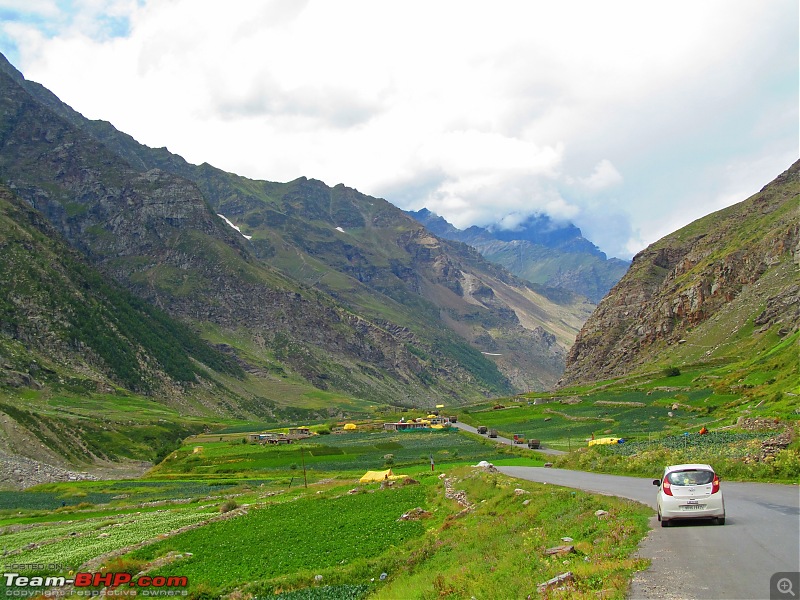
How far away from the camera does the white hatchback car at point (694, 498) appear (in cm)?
2306

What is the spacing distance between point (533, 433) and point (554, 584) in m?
102

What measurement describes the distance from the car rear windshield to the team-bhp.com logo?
22.9 metres

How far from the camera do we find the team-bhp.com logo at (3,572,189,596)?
29906mm

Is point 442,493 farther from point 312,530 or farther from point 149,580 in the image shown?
point 149,580

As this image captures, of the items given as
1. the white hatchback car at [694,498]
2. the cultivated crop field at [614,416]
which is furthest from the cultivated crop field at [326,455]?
the white hatchback car at [694,498]

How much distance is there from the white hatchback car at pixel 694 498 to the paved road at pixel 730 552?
47 cm

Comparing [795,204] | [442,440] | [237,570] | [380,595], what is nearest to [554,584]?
[380,595]

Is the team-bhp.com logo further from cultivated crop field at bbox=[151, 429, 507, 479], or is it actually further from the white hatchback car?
cultivated crop field at bbox=[151, 429, 507, 479]

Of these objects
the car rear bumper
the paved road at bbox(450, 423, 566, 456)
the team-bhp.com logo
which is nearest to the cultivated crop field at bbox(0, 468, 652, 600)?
the team-bhp.com logo

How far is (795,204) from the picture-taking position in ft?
578

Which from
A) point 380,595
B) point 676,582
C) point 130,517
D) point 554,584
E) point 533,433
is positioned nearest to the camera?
point 676,582

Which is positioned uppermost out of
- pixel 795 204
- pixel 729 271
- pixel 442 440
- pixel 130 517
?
pixel 795 204

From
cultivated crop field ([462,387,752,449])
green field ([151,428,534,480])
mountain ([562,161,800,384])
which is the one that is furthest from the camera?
mountain ([562,161,800,384])

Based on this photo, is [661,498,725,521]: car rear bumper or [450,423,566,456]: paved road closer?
[661,498,725,521]: car rear bumper
